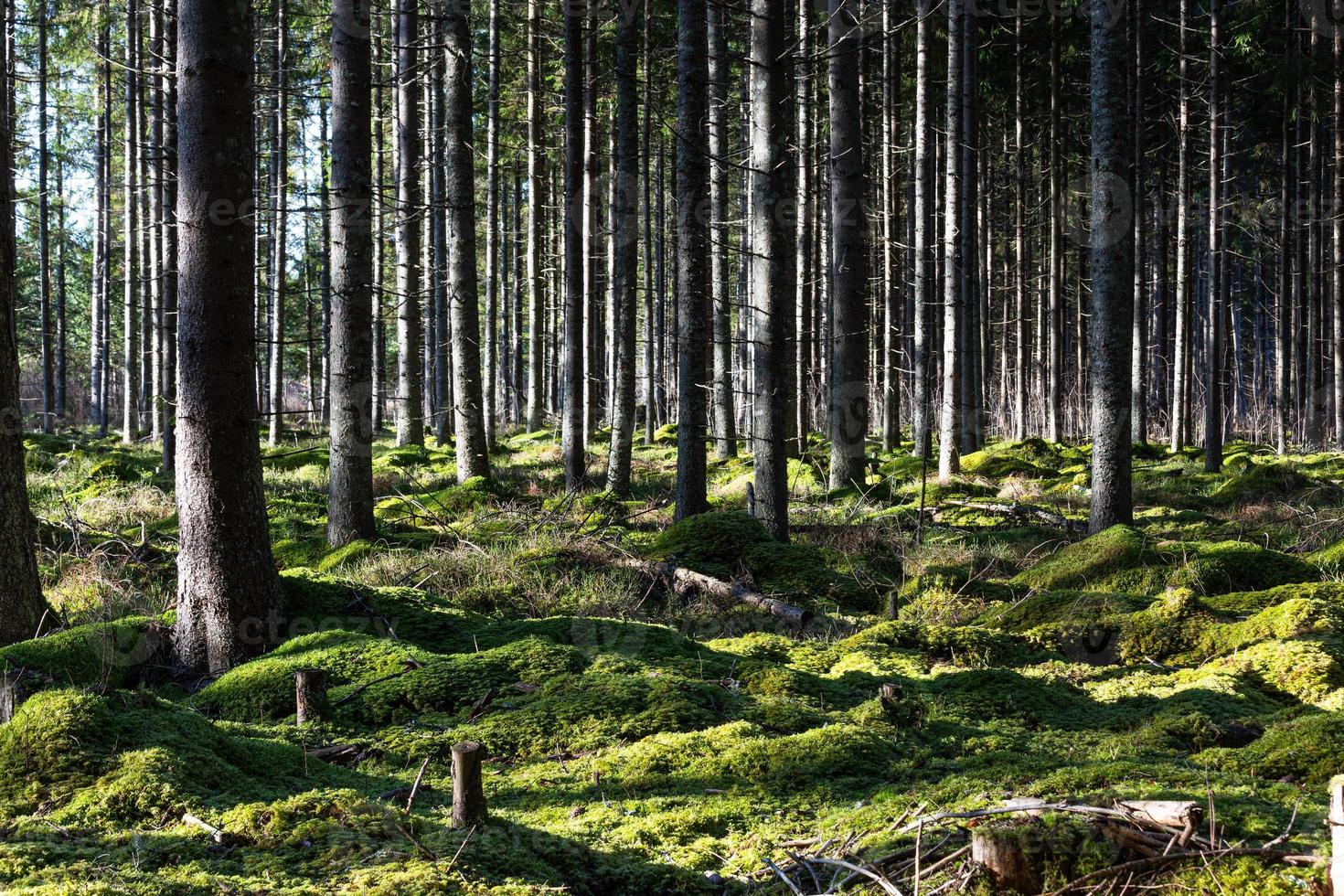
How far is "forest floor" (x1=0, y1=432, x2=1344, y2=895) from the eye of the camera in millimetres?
2613

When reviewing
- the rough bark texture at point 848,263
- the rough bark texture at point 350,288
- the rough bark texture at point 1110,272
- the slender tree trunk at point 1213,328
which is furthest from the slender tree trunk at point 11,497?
the slender tree trunk at point 1213,328

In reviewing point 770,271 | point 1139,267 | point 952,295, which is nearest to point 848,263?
point 952,295

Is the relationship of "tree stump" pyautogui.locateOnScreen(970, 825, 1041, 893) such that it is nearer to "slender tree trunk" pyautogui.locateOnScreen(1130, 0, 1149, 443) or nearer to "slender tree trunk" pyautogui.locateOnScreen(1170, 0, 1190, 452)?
"slender tree trunk" pyautogui.locateOnScreen(1170, 0, 1190, 452)

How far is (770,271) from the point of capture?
8852 millimetres

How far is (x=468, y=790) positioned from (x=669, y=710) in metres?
1.66

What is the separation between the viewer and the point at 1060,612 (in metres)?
6.44

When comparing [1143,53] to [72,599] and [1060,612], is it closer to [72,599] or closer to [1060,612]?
[1060,612]

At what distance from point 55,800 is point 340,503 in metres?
5.64

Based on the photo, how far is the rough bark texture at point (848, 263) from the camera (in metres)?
12.7

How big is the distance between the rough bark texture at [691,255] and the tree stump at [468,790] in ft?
20.5

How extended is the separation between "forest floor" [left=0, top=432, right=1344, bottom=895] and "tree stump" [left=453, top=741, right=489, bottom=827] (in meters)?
0.08

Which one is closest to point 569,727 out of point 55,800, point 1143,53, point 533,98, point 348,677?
point 348,677

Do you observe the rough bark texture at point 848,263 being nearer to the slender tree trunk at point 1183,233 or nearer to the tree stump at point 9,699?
the slender tree trunk at point 1183,233

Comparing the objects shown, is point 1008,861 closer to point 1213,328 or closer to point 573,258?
point 573,258
